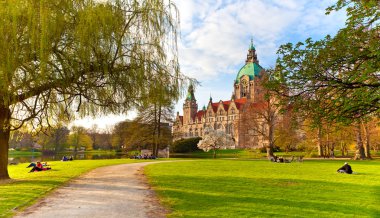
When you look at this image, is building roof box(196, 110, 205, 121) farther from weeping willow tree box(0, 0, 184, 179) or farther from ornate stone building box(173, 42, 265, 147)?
weeping willow tree box(0, 0, 184, 179)

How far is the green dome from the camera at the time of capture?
110838 millimetres

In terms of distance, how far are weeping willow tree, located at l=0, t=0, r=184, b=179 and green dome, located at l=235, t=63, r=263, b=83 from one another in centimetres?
10041

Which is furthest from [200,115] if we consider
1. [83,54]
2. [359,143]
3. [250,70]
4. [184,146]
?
[83,54]

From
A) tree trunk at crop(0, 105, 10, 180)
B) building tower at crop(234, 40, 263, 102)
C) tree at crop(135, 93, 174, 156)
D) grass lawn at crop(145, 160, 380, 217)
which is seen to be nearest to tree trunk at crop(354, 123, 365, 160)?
tree at crop(135, 93, 174, 156)

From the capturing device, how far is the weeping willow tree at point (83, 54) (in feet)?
33.9

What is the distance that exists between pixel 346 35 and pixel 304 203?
470 cm

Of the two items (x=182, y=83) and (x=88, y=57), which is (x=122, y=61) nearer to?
(x=88, y=57)

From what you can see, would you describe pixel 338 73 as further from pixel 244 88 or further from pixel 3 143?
pixel 244 88

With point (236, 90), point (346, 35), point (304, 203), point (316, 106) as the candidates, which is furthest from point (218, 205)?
point (236, 90)

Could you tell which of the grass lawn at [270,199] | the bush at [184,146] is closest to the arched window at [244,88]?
the bush at [184,146]

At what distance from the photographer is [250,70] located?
368 feet

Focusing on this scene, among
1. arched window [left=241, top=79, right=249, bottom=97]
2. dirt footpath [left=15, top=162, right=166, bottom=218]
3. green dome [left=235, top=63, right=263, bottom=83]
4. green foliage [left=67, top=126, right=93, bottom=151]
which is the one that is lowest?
dirt footpath [left=15, top=162, right=166, bottom=218]

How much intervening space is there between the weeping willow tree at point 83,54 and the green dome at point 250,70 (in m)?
100

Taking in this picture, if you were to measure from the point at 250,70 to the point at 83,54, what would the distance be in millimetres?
105407
